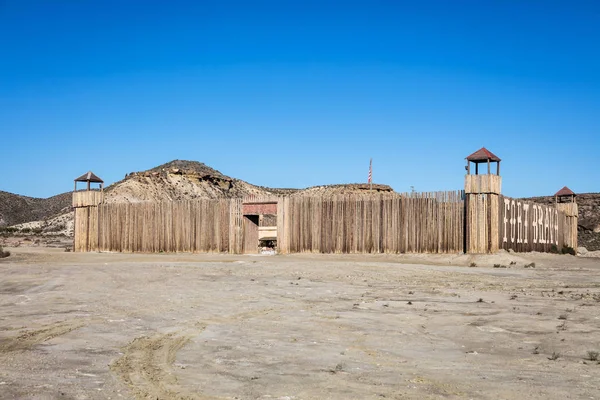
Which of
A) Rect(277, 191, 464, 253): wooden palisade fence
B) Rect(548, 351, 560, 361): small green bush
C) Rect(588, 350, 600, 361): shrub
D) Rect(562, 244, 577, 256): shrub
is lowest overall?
Rect(548, 351, 560, 361): small green bush

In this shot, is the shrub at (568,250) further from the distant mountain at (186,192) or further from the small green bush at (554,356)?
the small green bush at (554,356)

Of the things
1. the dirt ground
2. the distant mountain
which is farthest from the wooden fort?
the distant mountain

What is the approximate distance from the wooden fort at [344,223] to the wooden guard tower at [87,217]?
0.16ft

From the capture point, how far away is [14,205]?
259 feet

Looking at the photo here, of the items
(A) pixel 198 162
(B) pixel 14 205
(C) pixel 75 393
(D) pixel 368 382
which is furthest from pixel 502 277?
(B) pixel 14 205

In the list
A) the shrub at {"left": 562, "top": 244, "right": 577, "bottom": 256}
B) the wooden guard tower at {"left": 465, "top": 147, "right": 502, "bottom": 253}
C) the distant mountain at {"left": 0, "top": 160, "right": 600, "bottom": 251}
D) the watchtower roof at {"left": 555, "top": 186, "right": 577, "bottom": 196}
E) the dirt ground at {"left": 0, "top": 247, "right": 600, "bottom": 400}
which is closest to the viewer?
the dirt ground at {"left": 0, "top": 247, "right": 600, "bottom": 400}

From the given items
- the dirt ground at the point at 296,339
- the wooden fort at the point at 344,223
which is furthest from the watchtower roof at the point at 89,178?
the dirt ground at the point at 296,339

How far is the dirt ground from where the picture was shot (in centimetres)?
483

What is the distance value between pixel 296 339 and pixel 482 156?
1639 cm

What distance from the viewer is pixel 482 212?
20969 millimetres

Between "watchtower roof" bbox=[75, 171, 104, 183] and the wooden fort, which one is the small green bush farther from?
"watchtower roof" bbox=[75, 171, 104, 183]

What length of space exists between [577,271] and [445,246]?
200 inches

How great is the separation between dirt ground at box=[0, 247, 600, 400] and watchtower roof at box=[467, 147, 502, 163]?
8801 millimetres

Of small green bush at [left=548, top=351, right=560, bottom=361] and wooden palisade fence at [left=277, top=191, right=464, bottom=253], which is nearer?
small green bush at [left=548, top=351, right=560, bottom=361]
